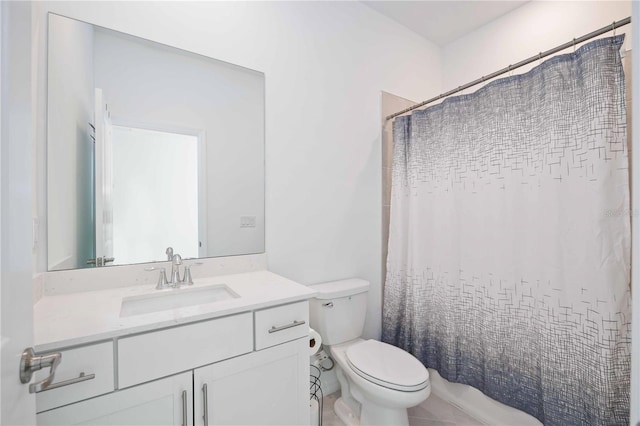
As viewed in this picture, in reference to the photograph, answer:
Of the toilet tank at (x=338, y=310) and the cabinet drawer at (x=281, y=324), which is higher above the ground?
the cabinet drawer at (x=281, y=324)

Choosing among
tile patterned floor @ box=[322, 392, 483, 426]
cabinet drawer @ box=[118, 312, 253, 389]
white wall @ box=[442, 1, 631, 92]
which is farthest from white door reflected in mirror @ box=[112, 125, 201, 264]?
white wall @ box=[442, 1, 631, 92]

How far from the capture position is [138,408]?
88 centimetres

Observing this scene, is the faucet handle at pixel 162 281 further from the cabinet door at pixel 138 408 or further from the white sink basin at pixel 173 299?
the cabinet door at pixel 138 408

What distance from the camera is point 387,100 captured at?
220 centimetres

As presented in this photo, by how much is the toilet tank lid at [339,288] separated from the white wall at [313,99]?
8 cm

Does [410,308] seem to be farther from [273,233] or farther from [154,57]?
[154,57]

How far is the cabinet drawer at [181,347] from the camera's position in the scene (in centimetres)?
87

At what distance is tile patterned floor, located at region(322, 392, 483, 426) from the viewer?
1.67 m

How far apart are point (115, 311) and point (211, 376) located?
398 mm

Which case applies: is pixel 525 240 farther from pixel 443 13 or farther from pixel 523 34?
pixel 443 13

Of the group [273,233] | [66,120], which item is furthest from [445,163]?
[66,120]

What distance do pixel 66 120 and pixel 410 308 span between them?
6.92 ft

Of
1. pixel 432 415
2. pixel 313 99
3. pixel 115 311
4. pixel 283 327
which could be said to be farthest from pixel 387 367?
pixel 313 99

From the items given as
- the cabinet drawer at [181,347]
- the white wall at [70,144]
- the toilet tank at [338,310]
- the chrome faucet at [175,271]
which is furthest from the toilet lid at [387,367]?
the white wall at [70,144]
